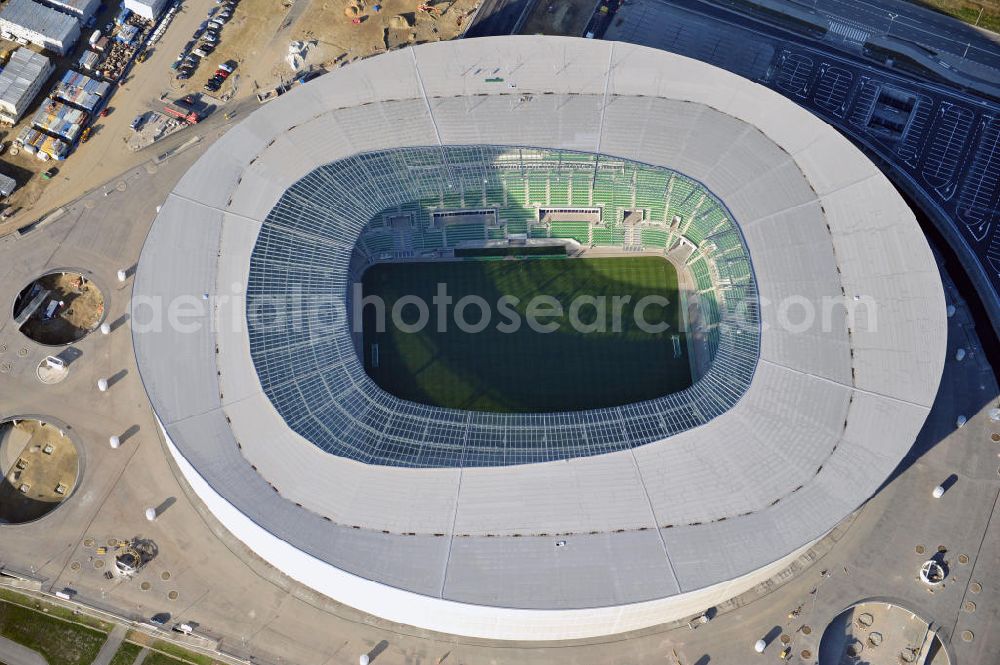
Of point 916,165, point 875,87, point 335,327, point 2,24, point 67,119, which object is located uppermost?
point 875,87

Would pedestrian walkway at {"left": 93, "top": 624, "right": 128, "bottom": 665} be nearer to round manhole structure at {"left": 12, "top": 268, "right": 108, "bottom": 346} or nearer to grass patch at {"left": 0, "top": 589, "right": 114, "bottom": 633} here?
grass patch at {"left": 0, "top": 589, "right": 114, "bottom": 633}

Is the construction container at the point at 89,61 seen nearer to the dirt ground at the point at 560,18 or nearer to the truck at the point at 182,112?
the truck at the point at 182,112

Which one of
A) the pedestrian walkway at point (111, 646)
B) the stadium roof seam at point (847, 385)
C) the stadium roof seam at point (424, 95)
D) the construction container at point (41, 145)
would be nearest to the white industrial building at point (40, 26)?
the construction container at point (41, 145)

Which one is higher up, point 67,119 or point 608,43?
point 608,43

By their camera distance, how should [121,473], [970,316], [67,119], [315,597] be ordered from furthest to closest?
[67,119]
[970,316]
[121,473]
[315,597]

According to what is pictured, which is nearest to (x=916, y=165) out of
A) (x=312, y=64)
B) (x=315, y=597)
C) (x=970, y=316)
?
(x=970, y=316)

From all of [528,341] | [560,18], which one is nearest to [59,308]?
[528,341]

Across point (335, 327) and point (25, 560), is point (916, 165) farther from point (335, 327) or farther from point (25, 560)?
point (25, 560)
